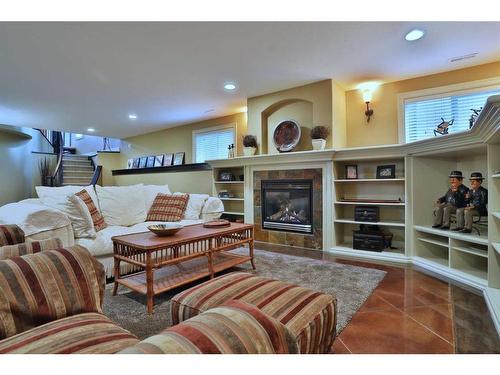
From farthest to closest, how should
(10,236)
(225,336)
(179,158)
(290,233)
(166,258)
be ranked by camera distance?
(179,158)
(290,233)
(166,258)
(10,236)
(225,336)

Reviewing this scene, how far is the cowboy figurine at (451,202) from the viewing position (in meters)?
2.73

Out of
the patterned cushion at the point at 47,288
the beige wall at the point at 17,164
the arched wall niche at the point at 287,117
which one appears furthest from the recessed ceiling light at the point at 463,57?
the beige wall at the point at 17,164

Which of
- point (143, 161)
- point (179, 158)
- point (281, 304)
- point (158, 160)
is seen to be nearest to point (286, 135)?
point (179, 158)

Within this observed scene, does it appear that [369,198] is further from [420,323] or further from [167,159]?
[167,159]

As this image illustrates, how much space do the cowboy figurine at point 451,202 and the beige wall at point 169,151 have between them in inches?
128

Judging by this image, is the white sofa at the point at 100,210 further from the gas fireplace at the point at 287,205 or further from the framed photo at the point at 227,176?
the framed photo at the point at 227,176

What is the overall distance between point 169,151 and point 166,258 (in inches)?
180

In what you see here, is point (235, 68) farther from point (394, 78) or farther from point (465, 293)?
point (465, 293)

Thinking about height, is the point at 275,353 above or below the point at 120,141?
below

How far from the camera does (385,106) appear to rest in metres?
3.68

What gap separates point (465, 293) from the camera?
88.4 inches

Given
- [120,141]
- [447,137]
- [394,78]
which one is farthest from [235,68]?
[120,141]

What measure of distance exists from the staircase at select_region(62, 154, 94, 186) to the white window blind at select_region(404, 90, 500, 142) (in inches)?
312
